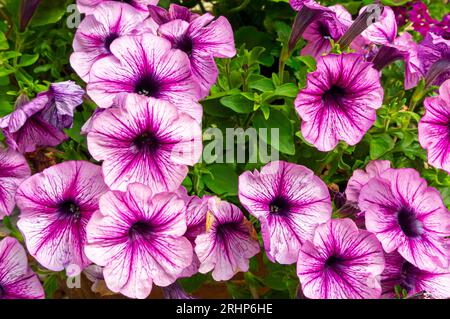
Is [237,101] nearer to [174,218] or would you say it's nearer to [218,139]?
[218,139]

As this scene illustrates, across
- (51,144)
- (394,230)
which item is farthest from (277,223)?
(51,144)

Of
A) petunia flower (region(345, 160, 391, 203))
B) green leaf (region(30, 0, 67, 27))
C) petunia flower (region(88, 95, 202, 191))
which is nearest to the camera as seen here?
petunia flower (region(88, 95, 202, 191))

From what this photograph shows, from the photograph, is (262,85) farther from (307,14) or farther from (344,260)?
(344,260)

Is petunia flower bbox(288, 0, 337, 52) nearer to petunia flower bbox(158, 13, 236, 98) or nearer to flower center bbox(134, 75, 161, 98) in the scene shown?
petunia flower bbox(158, 13, 236, 98)

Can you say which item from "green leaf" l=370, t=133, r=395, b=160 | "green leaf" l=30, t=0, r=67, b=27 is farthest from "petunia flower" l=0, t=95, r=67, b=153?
"green leaf" l=370, t=133, r=395, b=160

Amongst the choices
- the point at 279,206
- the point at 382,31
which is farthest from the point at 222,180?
A: the point at 382,31
